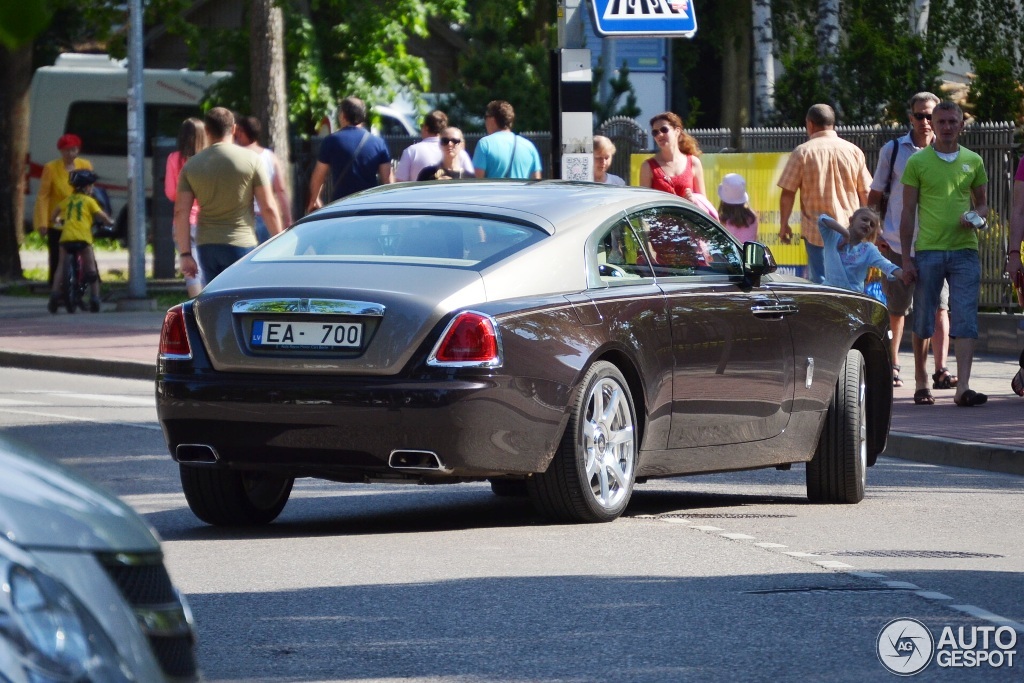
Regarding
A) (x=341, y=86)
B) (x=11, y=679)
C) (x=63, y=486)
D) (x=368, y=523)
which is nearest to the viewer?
(x=11, y=679)

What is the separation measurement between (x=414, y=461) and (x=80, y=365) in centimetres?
992

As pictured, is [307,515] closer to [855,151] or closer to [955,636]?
[955,636]

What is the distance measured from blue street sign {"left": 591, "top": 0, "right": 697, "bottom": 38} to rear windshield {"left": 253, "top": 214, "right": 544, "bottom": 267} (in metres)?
4.84

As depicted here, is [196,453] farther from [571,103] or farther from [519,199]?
[571,103]

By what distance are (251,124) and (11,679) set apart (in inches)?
538

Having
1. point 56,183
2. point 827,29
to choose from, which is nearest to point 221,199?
point 56,183

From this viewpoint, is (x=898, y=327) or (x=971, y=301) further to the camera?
(x=898, y=327)

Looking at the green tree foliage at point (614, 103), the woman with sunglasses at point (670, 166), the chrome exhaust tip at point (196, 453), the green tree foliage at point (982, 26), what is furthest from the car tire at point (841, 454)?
the green tree foliage at point (982, 26)

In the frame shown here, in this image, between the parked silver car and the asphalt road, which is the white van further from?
the parked silver car

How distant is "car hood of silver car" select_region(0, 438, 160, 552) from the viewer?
2.90m

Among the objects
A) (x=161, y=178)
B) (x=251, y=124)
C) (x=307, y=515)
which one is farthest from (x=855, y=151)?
(x=161, y=178)

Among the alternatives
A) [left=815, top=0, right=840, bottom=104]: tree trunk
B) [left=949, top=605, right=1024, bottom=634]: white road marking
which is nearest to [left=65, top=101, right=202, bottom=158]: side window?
[left=815, top=0, right=840, bottom=104]: tree trunk

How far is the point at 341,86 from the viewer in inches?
1044

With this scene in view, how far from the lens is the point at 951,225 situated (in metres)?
12.9
